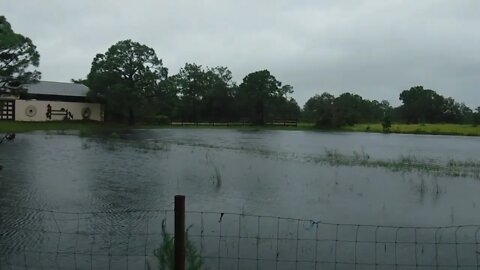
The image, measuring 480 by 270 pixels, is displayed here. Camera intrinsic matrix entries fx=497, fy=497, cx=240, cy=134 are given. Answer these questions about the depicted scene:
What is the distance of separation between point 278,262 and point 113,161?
50.3 feet

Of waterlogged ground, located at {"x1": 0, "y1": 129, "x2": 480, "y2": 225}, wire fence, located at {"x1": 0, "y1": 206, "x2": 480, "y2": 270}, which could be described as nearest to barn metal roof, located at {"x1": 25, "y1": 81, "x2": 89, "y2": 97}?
waterlogged ground, located at {"x1": 0, "y1": 129, "x2": 480, "y2": 225}

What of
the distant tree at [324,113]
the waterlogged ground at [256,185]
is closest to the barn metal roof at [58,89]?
the distant tree at [324,113]

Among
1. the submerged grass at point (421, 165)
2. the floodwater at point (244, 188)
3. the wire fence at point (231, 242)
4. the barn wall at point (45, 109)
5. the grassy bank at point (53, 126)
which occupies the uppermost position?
the barn wall at point (45, 109)

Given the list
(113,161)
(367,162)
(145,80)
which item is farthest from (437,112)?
(113,161)

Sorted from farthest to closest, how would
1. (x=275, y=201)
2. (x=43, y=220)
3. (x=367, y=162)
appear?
(x=367, y=162), (x=275, y=201), (x=43, y=220)

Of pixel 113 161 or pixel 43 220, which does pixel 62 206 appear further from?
pixel 113 161

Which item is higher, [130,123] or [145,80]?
[145,80]

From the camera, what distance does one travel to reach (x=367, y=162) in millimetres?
23422

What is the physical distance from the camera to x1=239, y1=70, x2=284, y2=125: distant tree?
89875 mm

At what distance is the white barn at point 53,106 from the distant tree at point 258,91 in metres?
29.5

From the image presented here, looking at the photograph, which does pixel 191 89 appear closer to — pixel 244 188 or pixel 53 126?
pixel 53 126

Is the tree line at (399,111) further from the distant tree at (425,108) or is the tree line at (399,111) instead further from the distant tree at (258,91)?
the distant tree at (258,91)

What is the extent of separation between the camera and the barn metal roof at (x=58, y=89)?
222 ft

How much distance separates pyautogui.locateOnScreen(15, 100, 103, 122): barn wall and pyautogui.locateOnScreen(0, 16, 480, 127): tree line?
72.5 inches
